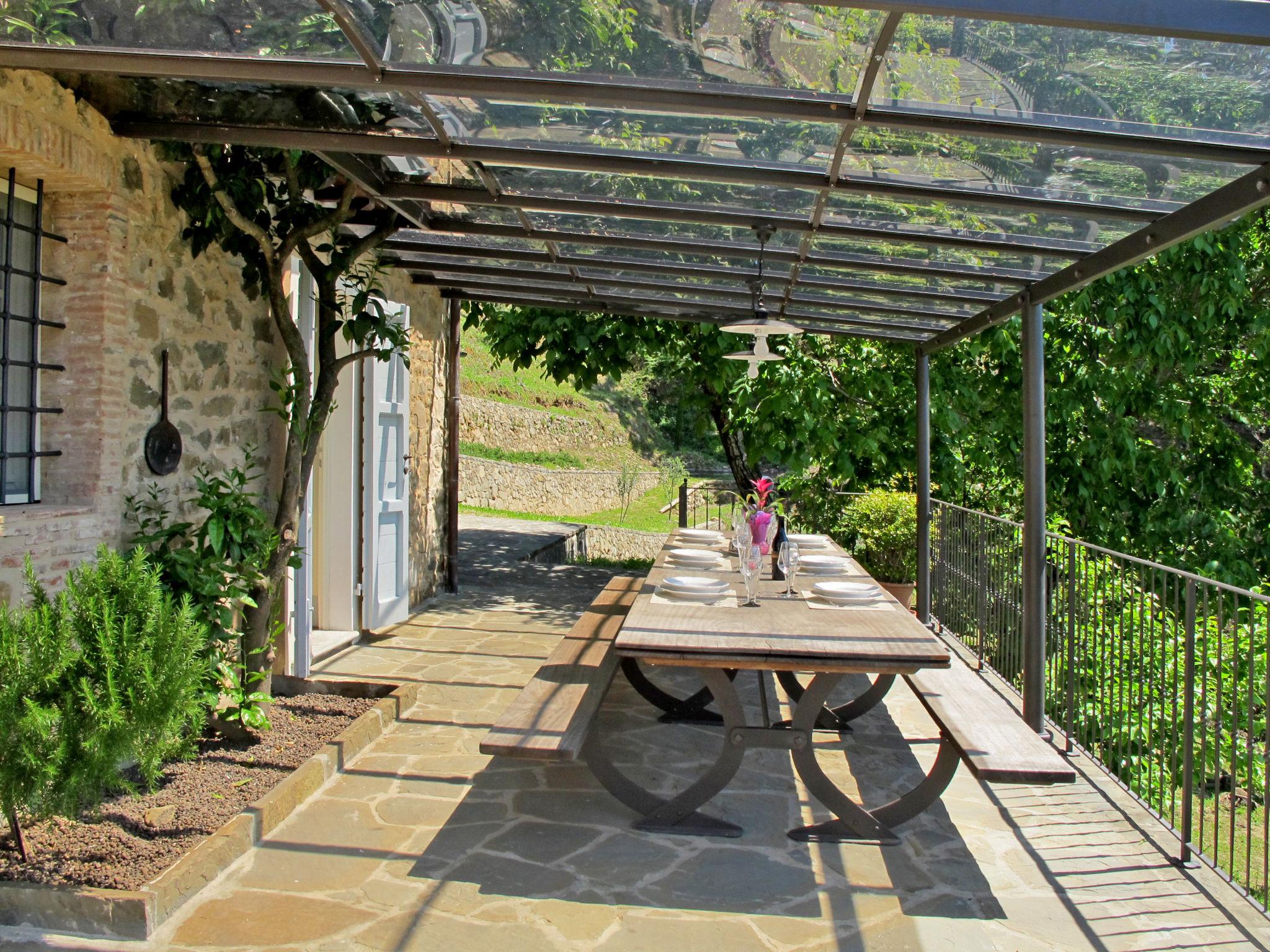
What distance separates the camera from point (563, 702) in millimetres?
3549

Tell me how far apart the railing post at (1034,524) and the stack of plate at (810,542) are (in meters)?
1.28

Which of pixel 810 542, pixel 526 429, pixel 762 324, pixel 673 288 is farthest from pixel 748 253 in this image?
pixel 526 429

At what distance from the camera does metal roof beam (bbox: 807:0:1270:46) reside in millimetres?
2078

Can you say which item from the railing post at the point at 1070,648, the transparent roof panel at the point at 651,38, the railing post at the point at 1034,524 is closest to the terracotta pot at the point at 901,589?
the railing post at the point at 1034,524

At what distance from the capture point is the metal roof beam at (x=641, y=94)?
2.88 metres

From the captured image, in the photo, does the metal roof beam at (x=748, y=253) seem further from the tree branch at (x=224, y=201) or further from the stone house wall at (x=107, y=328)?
the stone house wall at (x=107, y=328)

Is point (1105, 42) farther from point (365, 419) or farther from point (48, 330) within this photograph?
point (365, 419)

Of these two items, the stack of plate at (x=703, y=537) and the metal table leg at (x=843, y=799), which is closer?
the metal table leg at (x=843, y=799)

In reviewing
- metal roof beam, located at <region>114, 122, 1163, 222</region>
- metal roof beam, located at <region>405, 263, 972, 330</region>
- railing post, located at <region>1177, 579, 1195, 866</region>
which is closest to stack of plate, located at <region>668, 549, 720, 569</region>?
metal roof beam, located at <region>114, 122, 1163, 222</region>

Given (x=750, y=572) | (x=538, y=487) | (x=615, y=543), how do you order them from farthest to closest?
1. (x=538, y=487)
2. (x=615, y=543)
3. (x=750, y=572)

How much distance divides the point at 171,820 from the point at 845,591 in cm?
266

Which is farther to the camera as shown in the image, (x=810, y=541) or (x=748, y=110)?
(x=810, y=541)

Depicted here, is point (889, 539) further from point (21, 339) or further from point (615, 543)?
point (615, 543)

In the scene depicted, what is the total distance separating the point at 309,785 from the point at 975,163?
3.38 metres
